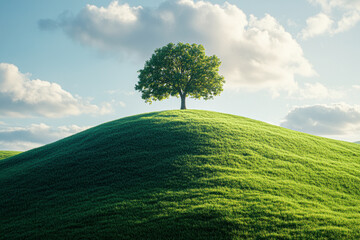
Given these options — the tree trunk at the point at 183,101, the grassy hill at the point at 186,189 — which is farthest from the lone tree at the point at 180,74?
the grassy hill at the point at 186,189

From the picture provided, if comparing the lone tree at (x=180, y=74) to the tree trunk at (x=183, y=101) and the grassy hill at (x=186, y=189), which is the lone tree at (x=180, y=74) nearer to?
the tree trunk at (x=183, y=101)

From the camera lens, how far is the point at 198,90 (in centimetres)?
4769

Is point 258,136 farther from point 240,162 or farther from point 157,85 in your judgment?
point 157,85

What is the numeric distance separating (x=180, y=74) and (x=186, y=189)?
34.1 m

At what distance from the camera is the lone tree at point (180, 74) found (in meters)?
46.7

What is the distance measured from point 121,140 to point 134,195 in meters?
12.1

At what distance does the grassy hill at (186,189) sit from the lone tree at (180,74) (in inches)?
783

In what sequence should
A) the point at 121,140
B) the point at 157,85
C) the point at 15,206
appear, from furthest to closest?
the point at 157,85
the point at 121,140
the point at 15,206

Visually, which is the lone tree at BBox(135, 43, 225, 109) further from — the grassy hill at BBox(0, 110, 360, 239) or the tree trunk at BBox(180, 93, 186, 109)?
the grassy hill at BBox(0, 110, 360, 239)

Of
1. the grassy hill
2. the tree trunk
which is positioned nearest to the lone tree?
the tree trunk

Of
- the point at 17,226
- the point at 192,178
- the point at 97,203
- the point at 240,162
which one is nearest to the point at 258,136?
the point at 240,162

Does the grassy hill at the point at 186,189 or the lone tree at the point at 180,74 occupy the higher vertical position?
the lone tree at the point at 180,74

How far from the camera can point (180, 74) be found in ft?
153

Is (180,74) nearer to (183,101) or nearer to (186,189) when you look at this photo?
(183,101)
